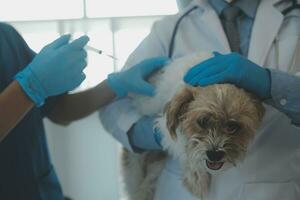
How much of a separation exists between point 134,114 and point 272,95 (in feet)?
1.64

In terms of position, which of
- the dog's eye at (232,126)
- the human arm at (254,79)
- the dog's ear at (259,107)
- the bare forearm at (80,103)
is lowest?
the bare forearm at (80,103)

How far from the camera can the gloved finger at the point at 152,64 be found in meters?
1.36

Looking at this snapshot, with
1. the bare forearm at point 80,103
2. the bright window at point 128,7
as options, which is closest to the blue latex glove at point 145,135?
the bare forearm at point 80,103

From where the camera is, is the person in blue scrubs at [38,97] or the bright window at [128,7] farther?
the bright window at [128,7]

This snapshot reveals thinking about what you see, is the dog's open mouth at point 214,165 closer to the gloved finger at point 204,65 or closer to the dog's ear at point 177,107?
the dog's ear at point 177,107

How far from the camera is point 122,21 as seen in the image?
1869mm

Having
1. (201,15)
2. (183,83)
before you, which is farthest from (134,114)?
(201,15)

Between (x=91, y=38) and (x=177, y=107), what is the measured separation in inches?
35.8

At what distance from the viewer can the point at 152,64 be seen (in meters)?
1.36

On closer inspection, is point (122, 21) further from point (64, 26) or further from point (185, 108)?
point (185, 108)

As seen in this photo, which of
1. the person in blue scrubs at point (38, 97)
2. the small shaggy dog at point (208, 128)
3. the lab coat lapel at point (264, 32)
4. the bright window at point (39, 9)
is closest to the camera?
the small shaggy dog at point (208, 128)

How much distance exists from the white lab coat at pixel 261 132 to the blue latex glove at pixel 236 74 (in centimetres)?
16

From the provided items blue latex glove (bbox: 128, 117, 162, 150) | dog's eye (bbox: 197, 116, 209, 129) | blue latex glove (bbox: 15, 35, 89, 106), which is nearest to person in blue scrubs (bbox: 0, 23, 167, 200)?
blue latex glove (bbox: 15, 35, 89, 106)

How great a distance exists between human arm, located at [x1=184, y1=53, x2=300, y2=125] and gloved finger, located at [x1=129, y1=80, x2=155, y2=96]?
28cm
